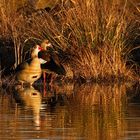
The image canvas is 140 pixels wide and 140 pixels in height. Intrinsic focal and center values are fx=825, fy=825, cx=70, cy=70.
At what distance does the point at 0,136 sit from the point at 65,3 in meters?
11.6

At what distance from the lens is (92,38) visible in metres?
20.2

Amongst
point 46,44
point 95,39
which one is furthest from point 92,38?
point 46,44

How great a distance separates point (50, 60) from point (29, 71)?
33.1 inches

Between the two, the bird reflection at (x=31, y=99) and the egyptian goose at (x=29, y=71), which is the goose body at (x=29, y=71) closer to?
the egyptian goose at (x=29, y=71)

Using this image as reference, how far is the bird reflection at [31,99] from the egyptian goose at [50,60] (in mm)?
902

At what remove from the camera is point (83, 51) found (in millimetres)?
20156

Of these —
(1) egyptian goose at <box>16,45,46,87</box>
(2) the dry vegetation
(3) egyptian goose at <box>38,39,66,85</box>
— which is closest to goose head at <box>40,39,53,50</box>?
(3) egyptian goose at <box>38,39,66,85</box>

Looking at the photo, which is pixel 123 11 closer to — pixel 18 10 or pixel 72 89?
pixel 72 89

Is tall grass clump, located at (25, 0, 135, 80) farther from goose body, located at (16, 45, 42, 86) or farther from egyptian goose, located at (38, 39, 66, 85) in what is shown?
goose body, located at (16, 45, 42, 86)

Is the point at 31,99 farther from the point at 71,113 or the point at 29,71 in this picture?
the point at 29,71

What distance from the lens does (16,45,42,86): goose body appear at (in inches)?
776

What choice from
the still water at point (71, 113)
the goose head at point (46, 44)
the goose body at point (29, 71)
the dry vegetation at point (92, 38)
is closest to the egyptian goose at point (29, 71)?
the goose body at point (29, 71)

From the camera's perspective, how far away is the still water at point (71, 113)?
11.2m

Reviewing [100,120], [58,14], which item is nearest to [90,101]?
[100,120]
